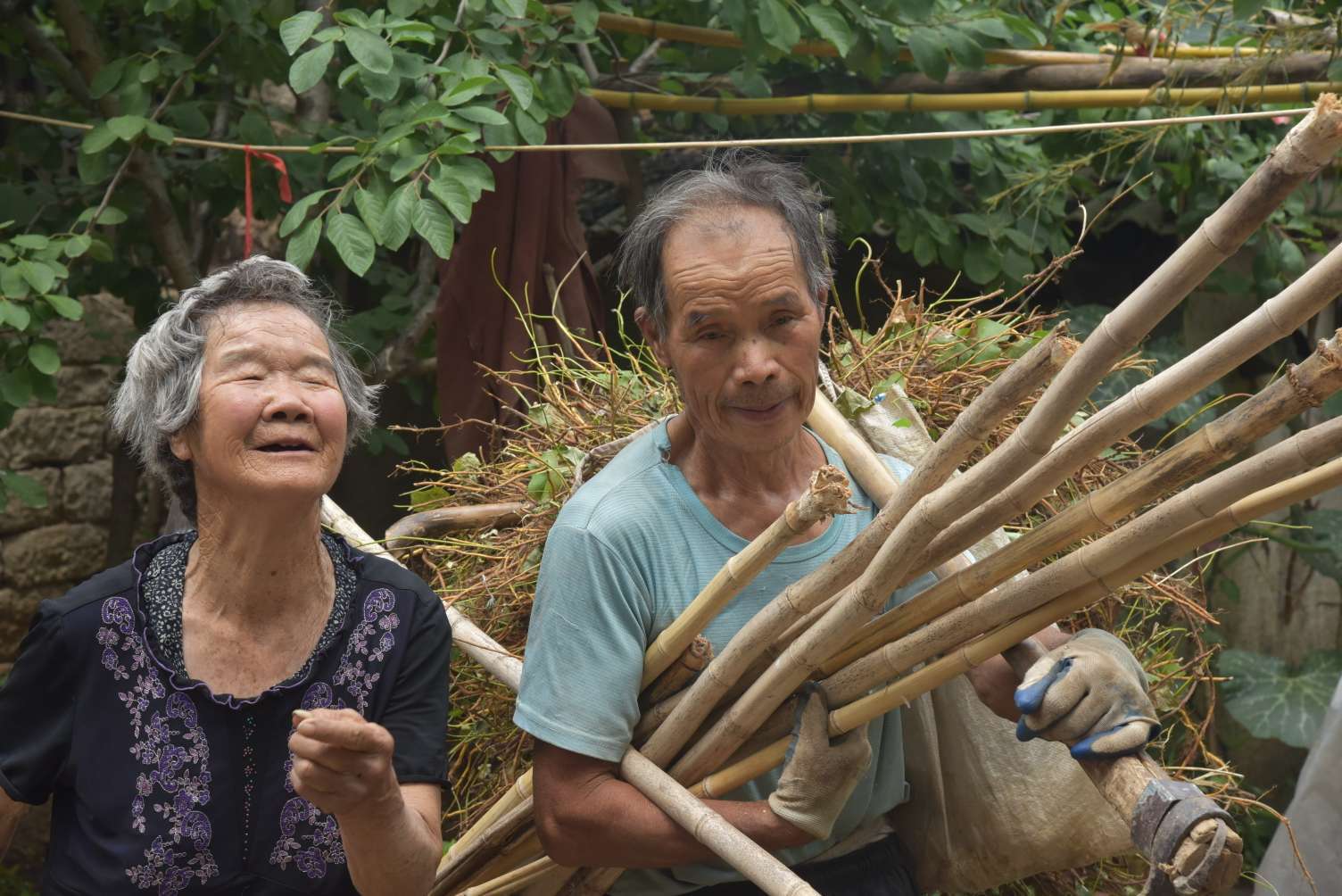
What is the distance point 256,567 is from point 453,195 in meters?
1.10

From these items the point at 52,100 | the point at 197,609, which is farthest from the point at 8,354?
the point at 197,609

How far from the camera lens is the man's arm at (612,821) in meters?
1.68

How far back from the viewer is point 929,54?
3.28m

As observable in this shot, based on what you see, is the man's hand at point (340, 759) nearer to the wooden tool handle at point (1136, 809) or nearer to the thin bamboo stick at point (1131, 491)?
the thin bamboo stick at point (1131, 491)

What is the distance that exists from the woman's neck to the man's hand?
0.35 m

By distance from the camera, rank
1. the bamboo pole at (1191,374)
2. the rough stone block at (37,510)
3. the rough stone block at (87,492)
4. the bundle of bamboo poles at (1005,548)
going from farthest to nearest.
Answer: the rough stone block at (87,492) → the rough stone block at (37,510) → the bundle of bamboo poles at (1005,548) → the bamboo pole at (1191,374)

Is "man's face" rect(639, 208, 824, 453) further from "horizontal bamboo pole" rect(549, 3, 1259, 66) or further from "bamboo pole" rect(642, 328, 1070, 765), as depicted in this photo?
"horizontal bamboo pole" rect(549, 3, 1259, 66)

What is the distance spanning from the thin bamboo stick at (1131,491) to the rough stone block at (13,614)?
3878 mm

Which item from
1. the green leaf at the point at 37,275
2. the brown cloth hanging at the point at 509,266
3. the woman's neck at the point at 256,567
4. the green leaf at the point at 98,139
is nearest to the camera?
the woman's neck at the point at 256,567

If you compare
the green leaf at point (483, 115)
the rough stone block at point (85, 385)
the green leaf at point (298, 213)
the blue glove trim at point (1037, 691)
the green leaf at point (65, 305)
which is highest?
the green leaf at point (483, 115)

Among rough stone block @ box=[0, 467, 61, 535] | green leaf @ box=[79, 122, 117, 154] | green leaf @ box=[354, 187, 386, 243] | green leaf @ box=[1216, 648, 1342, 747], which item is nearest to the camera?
green leaf @ box=[354, 187, 386, 243]

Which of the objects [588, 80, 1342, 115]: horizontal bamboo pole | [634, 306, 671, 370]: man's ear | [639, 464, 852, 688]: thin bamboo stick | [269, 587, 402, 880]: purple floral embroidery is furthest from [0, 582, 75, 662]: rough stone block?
[639, 464, 852, 688]: thin bamboo stick

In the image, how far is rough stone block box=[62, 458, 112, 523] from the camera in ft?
16.0

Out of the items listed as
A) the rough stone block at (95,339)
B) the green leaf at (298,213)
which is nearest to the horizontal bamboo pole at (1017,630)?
the green leaf at (298,213)
